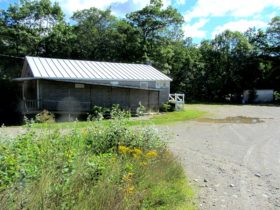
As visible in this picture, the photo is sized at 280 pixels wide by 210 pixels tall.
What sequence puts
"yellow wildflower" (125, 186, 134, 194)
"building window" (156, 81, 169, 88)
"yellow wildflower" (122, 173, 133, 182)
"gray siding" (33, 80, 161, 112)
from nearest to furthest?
1. "yellow wildflower" (125, 186, 134, 194)
2. "yellow wildflower" (122, 173, 133, 182)
3. "gray siding" (33, 80, 161, 112)
4. "building window" (156, 81, 169, 88)

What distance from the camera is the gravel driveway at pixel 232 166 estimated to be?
17.1 feet

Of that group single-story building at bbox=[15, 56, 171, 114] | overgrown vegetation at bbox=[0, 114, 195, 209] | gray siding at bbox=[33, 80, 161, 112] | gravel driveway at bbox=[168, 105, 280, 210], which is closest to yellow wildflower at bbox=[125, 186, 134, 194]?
overgrown vegetation at bbox=[0, 114, 195, 209]

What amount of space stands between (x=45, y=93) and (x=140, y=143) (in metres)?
14.4

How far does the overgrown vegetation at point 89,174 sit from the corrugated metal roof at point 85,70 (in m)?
13.3

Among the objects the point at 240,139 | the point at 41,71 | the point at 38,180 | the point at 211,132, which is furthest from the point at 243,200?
the point at 41,71

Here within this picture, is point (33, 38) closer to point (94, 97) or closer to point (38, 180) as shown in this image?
point (94, 97)

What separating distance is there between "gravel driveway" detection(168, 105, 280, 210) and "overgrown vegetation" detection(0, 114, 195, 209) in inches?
25.4

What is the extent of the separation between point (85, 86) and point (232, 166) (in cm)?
1436

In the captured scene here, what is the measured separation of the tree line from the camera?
33000 millimetres

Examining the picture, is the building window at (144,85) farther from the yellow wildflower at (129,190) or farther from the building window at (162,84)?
the yellow wildflower at (129,190)

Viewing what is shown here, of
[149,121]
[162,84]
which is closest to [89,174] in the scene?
[149,121]

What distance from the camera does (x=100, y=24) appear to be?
118ft

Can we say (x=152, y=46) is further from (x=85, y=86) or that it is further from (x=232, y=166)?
(x=232, y=166)

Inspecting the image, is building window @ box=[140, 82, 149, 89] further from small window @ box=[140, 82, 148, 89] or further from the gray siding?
the gray siding
